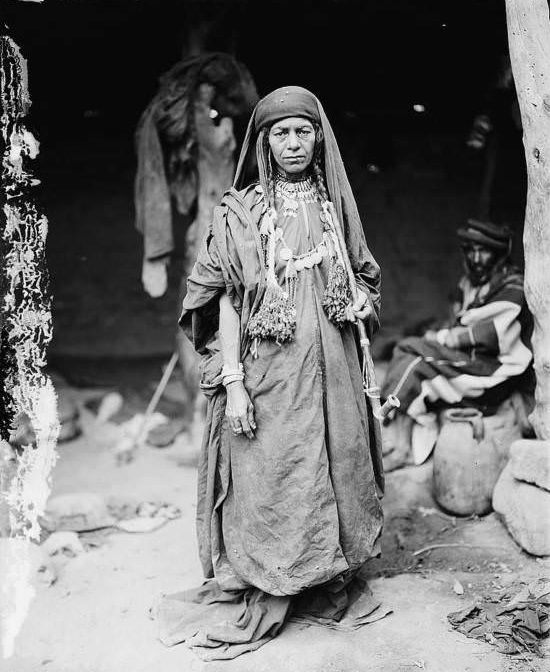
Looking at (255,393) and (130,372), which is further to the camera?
(130,372)

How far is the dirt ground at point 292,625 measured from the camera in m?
3.01

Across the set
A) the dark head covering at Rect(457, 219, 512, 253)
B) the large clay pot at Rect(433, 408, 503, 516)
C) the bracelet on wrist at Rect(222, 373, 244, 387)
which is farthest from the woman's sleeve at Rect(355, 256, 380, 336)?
the dark head covering at Rect(457, 219, 512, 253)

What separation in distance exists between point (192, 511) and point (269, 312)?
2032 millimetres

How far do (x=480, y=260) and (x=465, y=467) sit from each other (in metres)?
1.35

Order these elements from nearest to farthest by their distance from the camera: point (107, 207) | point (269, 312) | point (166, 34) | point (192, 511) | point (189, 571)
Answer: point (269, 312) → point (189, 571) → point (192, 511) → point (166, 34) → point (107, 207)

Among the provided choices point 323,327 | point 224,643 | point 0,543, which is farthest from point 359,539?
point 0,543

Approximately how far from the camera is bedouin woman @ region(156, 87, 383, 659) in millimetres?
2992

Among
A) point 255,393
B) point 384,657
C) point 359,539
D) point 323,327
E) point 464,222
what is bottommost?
point 384,657

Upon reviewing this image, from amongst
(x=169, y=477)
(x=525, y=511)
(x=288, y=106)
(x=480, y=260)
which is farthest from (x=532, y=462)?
(x=169, y=477)

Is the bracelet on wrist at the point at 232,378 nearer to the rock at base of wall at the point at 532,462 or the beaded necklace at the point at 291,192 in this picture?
the beaded necklace at the point at 291,192

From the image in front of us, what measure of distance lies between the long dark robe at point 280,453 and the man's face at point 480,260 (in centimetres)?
181

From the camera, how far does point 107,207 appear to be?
6621mm

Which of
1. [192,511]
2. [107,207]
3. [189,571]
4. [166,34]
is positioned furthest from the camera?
[107,207]

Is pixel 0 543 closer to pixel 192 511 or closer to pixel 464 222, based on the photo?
pixel 192 511
